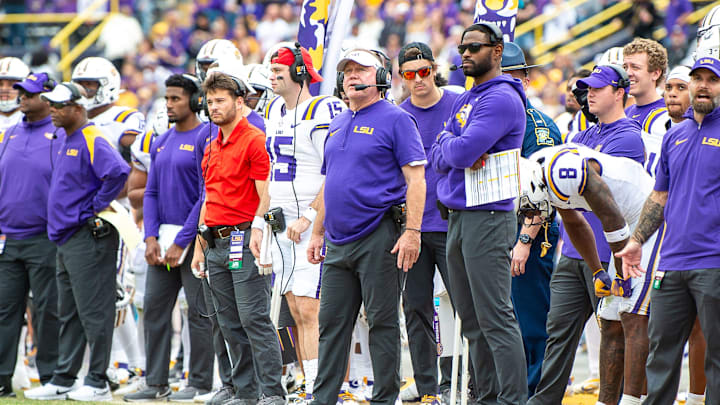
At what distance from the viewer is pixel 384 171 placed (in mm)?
6453

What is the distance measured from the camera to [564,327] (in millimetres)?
6695

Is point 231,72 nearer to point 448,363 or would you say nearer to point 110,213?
point 110,213

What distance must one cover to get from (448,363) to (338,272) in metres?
1.49

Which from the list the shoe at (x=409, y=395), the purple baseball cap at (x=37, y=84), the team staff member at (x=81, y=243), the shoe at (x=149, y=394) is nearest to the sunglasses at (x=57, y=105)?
the team staff member at (x=81, y=243)

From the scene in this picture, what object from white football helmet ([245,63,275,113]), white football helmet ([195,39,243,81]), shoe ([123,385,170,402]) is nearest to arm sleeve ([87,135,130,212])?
white football helmet ([195,39,243,81])

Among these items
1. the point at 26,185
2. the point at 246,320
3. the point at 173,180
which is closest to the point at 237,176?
the point at 246,320

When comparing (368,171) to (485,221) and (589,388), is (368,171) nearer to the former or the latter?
(485,221)

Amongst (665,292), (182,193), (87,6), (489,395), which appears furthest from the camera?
(87,6)

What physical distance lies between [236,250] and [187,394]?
1.74 m

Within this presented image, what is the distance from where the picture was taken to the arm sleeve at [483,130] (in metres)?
5.97

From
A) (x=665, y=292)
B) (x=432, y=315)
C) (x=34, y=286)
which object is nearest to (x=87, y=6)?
(x=34, y=286)

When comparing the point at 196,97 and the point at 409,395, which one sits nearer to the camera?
the point at 409,395

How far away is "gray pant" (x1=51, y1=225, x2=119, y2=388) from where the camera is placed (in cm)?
864

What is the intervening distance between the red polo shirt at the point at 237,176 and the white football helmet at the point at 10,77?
146 inches
